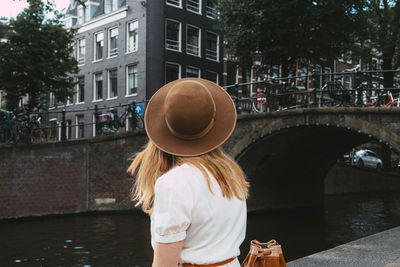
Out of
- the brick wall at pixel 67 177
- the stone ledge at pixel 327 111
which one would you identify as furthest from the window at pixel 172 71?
the stone ledge at pixel 327 111

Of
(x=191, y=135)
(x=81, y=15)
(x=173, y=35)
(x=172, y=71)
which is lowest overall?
(x=191, y=135)

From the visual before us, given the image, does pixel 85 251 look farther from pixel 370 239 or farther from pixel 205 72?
pixel 205 72

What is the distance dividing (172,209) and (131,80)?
22511mm

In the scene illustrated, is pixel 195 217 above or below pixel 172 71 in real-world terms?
below

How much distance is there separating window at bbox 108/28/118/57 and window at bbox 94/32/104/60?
2.30ft

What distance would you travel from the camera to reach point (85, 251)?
8586 millimetres

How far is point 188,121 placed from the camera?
1.42 m

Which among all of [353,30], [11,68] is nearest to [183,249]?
[11,68]

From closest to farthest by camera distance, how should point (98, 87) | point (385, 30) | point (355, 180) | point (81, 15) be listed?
point (385, 30), point (355, 180), point (98, 87), point (81, 15)

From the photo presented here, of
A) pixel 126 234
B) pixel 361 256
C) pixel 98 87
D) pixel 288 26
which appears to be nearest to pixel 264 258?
pixel 361 256

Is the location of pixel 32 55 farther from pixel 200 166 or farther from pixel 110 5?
pixel 200 166

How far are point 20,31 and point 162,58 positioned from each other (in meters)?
7.76

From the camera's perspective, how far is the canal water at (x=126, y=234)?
811cm

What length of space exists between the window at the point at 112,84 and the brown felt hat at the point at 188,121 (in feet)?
76.1
